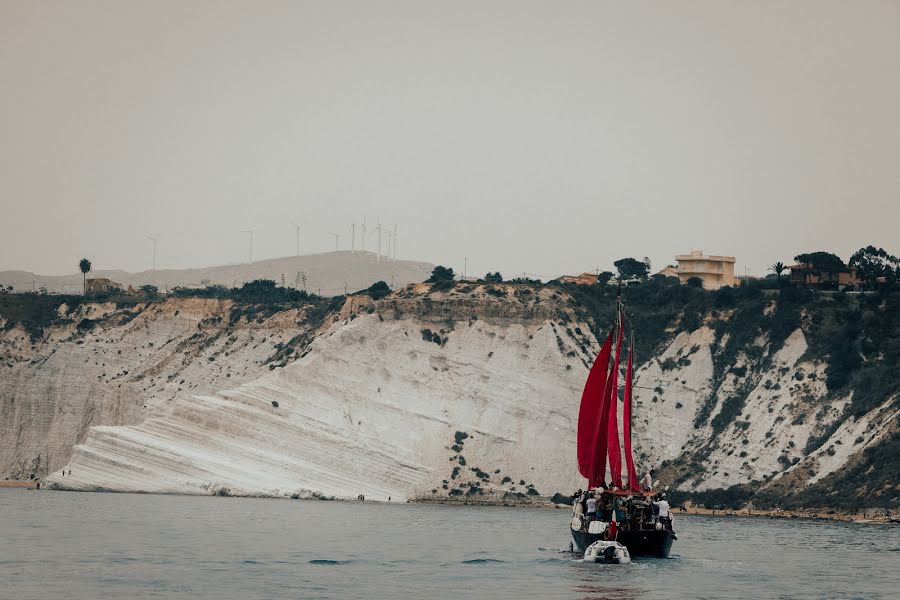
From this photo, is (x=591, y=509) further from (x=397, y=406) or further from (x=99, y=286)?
(x=99, y=286)

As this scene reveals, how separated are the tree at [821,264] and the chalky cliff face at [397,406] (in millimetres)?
16738

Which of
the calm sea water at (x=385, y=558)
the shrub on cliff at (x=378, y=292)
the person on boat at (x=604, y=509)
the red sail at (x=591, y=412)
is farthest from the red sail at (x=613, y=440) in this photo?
the shrub on cliff at (x=378, y=292)

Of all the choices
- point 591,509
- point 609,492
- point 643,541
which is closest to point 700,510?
point 591,509

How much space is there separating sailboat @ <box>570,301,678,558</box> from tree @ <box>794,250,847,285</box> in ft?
251

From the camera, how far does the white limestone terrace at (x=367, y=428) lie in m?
120

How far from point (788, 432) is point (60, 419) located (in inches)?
2284

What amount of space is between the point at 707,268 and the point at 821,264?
13.9m

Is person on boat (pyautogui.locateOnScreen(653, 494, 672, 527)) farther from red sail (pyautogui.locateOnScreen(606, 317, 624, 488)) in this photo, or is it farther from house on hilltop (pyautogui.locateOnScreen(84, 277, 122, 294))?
house on hilltop (pyautogui.locateOnScreen(84, 277, 122, 294))

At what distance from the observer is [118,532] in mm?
78000

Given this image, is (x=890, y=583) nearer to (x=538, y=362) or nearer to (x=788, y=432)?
(x=788, y=432)

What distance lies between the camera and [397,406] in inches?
Answer: 4978

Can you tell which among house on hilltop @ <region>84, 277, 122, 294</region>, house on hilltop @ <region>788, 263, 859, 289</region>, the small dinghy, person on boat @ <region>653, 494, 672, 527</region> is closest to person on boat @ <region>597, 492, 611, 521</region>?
person on boat @ <region>653, 494, 672, 527</region>

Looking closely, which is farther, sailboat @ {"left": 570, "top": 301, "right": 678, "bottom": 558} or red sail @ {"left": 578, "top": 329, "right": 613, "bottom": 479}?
red sail @ {"left": 578, "top": 329, "right": 613, "bottom": 479}

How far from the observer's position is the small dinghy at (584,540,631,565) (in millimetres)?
68375
